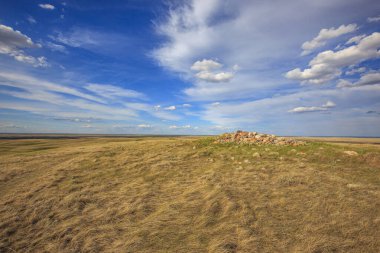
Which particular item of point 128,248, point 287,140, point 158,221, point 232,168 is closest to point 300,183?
point 232,168

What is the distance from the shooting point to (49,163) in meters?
24.9

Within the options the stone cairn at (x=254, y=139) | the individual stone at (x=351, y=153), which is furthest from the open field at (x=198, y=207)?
the stone cairn at (x=254, y=139)

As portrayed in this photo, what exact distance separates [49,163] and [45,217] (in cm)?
1638

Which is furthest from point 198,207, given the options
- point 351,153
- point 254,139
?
point 254,139

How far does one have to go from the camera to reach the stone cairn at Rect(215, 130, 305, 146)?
27.4 metres

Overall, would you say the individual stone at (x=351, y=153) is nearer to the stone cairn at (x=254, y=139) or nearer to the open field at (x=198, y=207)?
the open field at (x=198, y=207)

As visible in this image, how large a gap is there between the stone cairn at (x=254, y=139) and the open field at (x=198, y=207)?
618cm

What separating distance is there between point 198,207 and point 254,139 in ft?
64.5

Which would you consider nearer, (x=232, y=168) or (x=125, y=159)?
(x=232, y=168)

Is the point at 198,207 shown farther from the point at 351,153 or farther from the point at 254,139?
the point at 254,139

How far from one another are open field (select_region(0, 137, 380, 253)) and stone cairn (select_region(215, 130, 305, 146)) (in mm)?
6183

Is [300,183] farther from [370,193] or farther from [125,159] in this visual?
[125,159]

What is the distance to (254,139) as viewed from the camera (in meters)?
29.5

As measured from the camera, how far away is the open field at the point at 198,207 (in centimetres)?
864
